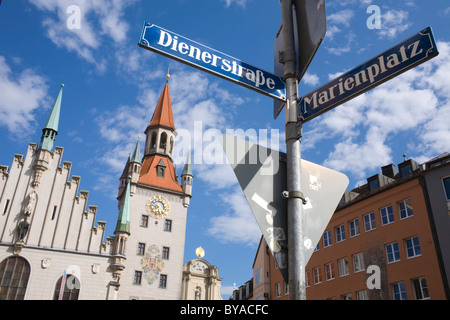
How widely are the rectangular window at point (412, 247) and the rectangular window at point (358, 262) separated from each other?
13.1 feet

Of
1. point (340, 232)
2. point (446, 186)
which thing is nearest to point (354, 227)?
point (340, 232)

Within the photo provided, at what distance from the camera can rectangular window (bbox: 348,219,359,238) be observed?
3255cm

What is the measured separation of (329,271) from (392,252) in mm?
6667

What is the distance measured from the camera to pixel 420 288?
2577 centimetres

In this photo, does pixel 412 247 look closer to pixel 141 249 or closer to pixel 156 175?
A: pixel 141 249

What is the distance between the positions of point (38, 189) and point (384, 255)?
30.9 meters

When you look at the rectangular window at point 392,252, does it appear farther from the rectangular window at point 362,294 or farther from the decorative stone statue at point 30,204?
the decorative stone statue at point 30,204

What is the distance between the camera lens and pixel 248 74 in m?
4.79

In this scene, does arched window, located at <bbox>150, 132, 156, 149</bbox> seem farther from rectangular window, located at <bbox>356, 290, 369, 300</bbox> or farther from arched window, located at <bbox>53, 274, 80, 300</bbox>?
rectangular window, located at <bbox>356, 290, 369, 300</bbox>

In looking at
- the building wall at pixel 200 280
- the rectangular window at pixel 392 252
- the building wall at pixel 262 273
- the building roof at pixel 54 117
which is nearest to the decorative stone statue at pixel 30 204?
the building roof at pixel 54 117

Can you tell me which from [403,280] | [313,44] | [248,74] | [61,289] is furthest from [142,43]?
[61,289]

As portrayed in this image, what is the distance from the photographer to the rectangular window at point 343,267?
105 feet
